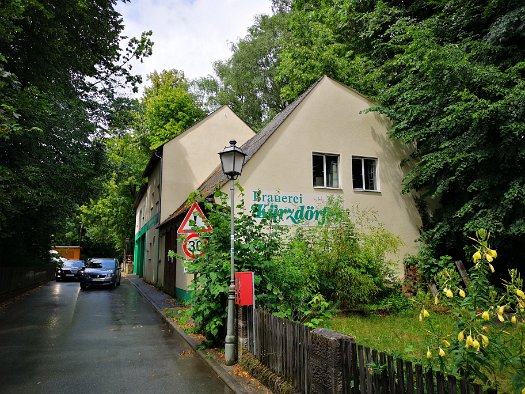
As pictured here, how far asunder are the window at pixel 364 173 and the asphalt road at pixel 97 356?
8.56m

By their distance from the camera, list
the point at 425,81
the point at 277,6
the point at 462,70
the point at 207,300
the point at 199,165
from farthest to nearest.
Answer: the point at 277,6, the point at 199,165, the point at 425,81, the point at 462,70, the point at 207,300

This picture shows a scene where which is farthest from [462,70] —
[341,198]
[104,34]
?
[104,34]

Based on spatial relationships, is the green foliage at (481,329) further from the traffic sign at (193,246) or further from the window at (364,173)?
the window at (364,173)

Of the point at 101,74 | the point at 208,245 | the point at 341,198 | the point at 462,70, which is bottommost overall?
the point at 208,245

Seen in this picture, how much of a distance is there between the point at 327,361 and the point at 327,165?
1125 cm

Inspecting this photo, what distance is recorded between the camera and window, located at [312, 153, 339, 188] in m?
14.7

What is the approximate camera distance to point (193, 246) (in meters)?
8.53

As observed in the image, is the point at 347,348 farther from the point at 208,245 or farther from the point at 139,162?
the point at 139,162

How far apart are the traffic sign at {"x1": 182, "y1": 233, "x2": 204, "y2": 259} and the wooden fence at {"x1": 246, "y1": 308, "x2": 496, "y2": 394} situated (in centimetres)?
230

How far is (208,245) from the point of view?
7.86 m

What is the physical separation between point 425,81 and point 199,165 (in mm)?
10188

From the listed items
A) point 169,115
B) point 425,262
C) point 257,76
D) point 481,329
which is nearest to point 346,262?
point 425,262

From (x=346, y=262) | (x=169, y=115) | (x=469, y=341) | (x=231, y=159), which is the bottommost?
(x=469, y=341)

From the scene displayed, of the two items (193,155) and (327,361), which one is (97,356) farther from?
(193,155)
